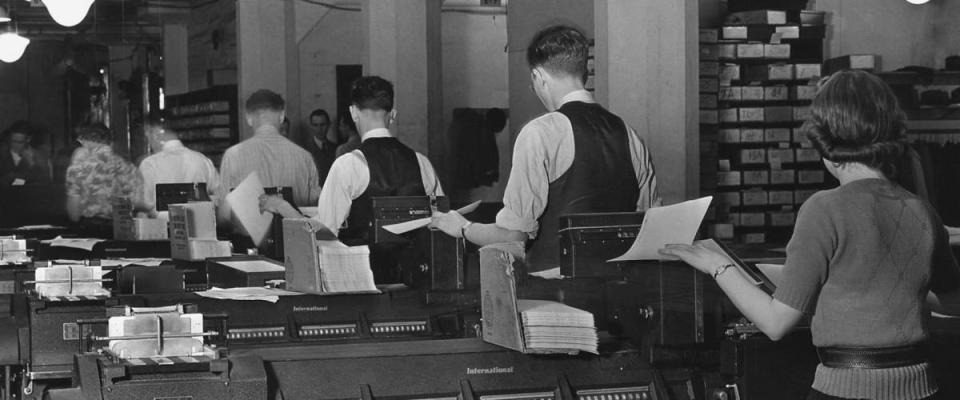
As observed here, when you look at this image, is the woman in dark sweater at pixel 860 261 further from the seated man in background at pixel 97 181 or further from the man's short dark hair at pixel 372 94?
the seated man in background at pixel 97 181

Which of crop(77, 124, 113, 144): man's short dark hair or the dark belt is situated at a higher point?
crop(77, 124, 113, 144): man's short dark hair

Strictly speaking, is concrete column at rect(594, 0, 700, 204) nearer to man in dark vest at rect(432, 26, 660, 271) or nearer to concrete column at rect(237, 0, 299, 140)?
man in dark vest at rect(432, 26, 660, 271)

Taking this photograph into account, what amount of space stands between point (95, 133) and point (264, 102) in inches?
182

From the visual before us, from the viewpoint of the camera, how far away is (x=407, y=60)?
10805 millimetres

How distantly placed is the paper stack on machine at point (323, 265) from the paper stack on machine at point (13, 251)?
256 cm

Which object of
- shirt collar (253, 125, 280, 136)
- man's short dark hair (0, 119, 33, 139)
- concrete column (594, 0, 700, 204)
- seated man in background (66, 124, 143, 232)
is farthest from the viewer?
man's short dark hair (0, 119, 33, 139)

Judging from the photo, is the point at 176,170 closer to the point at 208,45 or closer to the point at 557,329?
the point at 208,45

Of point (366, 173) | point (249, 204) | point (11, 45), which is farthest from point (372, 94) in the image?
point (11, 45)

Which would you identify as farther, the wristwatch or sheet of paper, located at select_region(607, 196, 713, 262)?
sheet of paper, located at select_region(607, 196, 713, 262)

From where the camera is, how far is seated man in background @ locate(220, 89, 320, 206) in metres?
8.11

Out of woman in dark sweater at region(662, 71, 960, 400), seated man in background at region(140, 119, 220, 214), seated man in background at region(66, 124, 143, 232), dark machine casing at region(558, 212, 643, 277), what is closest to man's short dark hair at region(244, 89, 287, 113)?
seated man in background at region(140, 119, 220, 214)

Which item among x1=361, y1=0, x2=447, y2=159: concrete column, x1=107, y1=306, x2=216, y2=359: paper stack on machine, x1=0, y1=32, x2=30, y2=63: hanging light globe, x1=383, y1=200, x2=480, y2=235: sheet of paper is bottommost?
x1=107, y1=306, x2=216, y2=359: paper stack on machine

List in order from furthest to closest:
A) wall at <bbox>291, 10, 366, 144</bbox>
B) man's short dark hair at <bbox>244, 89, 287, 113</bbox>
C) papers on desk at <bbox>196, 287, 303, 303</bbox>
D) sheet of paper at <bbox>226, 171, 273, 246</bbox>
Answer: wall at <bbox>291, 10, 366, 144</bbox> → man's short dark hair at <bbox>244, 89, 287, 113</bbox> → sheet of paper at <bbox>226, 171, 273, 246</bbox> → papers on desk at <bbox>196, 287, 303, 303</bbox>

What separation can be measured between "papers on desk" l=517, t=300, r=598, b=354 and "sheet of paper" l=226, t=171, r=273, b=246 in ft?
10.6
